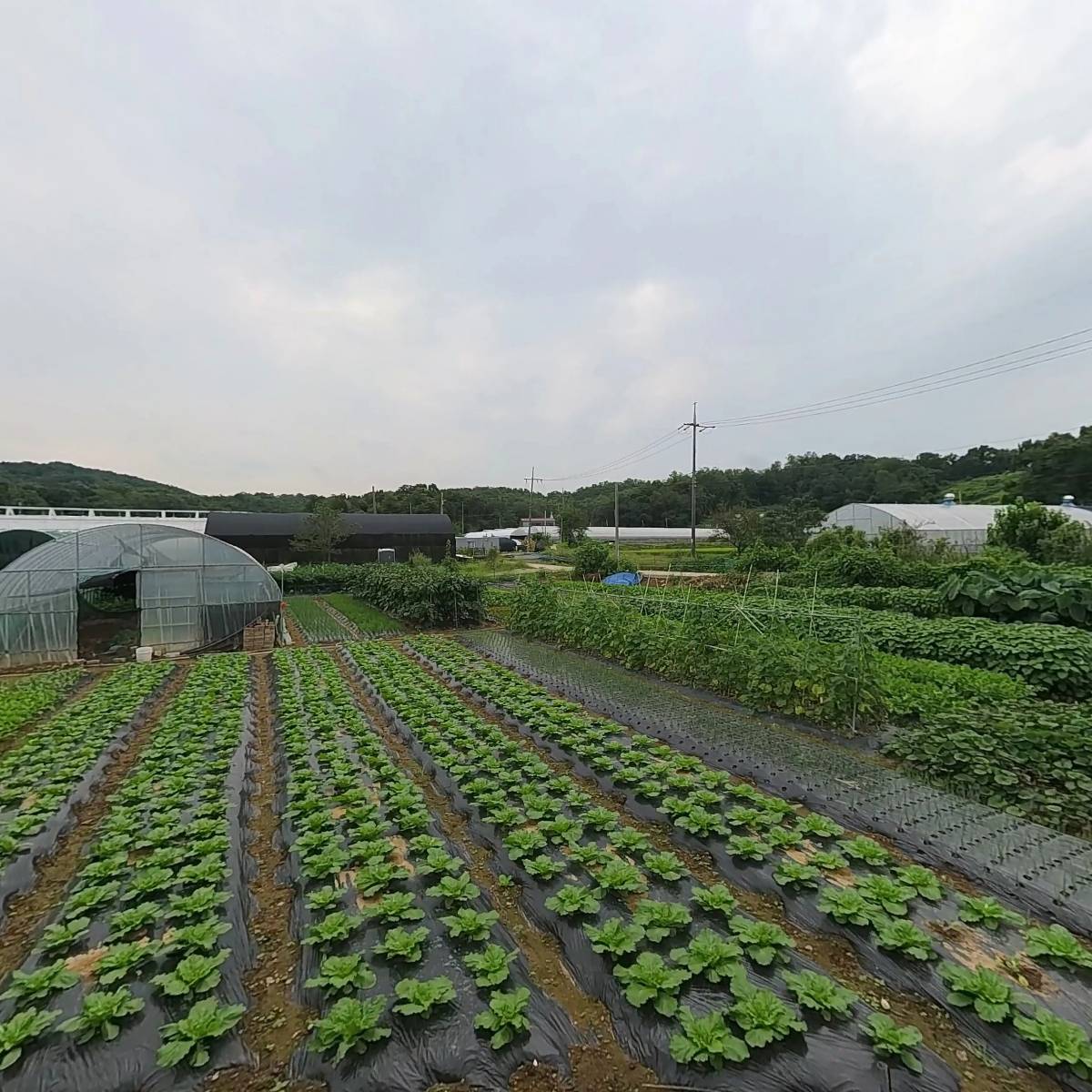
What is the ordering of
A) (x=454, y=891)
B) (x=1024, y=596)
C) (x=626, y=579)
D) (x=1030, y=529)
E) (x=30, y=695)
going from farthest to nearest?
(x=626, y=579), (x=1030, y=529), (x=1024, y=596), (x=30, y=695), (x=454, y=891)

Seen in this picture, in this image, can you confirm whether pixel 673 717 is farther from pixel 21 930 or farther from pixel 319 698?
pixel 21 930

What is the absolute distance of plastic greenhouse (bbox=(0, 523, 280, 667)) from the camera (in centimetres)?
1070

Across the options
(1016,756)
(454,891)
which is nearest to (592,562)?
(1016,756)

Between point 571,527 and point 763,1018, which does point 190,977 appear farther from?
point 571,527

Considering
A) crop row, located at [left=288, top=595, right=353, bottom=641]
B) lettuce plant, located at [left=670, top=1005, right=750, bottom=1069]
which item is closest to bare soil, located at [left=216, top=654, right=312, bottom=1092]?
lettuce plant, located at [left=670, top=1005, right=750, bottom=1069]

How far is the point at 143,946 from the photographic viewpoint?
9.76 feet

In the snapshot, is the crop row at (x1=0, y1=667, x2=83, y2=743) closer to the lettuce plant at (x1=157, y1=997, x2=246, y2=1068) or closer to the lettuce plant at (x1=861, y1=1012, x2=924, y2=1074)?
the lettuce plant at (x1=157, y1=997, x2=246, y2=1068)

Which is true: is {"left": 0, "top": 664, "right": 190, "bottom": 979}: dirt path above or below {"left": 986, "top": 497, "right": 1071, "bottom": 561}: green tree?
below

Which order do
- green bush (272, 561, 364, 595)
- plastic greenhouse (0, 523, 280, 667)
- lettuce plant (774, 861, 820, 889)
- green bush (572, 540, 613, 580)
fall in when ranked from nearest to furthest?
lettuce plant (774, 861, 820, 889), plastic greenhouse (0, 523, 280, 667), green bush (572, 540, 613, 580), green bush (272, 561, 364, 595)

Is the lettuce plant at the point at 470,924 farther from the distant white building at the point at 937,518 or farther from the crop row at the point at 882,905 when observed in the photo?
the distant white building at the point at 937,518

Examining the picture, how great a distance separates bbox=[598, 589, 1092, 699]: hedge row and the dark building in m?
23.5

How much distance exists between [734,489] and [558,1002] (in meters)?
60.1

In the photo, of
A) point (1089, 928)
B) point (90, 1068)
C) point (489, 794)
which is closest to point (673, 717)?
point (489, 794)

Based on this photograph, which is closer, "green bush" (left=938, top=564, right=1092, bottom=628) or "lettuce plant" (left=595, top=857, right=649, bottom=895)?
"lettuce plant" (left=595, top=857, right=649, bottom=895)
